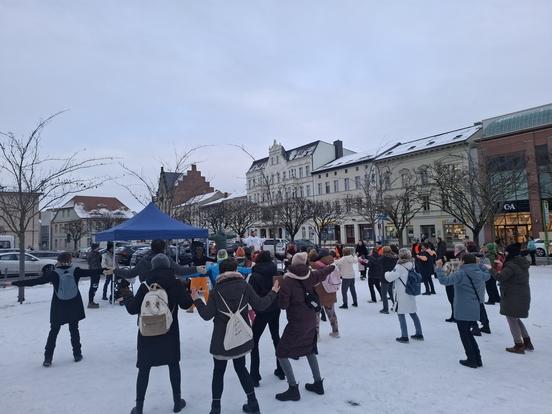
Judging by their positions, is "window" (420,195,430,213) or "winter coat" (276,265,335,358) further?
"window" (420,195,430,213)

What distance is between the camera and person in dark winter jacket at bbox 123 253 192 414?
3.90m

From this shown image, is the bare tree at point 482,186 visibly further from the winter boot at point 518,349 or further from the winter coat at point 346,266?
the winter boot at point 518,349

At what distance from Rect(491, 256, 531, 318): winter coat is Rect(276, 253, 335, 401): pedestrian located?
3267mm

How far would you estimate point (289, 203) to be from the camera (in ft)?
129

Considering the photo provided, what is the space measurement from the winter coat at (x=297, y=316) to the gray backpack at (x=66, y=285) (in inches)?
133

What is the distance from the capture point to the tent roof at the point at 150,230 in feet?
34.9

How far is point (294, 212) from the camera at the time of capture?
39594mm

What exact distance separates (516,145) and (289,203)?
818 inches

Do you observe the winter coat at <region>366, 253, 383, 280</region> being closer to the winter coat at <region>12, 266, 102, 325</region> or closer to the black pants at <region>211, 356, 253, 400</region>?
the black pants at <region>211, 356, 253, 400</region>

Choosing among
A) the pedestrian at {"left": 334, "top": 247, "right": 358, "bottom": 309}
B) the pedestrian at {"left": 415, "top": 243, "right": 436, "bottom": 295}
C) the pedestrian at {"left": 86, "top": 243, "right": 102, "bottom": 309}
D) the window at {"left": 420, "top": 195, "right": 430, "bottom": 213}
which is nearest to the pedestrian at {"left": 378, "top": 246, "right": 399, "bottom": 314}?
the pedestrian at {"left": 334, "top": 247, "right": 358, "bottom": 309}

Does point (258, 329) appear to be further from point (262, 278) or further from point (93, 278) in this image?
point (93, 278)

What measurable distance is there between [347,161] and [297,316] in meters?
44.3

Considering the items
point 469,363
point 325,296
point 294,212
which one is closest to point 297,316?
point 325,296

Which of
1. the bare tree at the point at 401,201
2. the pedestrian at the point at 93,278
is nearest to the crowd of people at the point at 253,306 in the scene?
the pedestrian at the point at 93,278
